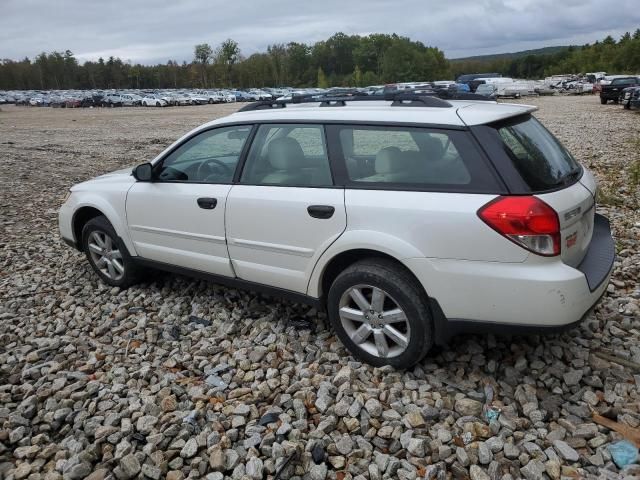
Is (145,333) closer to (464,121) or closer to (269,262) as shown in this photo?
(269,262)

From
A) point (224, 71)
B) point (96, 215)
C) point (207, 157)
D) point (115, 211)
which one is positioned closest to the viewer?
point (207, 157)

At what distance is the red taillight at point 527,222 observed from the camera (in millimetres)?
2857

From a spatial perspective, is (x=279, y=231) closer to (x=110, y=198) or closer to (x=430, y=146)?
(x=430, y=146)

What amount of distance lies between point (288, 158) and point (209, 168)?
823mm

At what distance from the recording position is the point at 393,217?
125 inches

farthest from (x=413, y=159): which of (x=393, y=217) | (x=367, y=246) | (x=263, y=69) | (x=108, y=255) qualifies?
(x=263, y=69)

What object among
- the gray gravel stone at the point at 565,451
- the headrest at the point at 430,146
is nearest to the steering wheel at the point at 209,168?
the headrest at the point at 430,146

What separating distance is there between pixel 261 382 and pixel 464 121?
6.85 ft

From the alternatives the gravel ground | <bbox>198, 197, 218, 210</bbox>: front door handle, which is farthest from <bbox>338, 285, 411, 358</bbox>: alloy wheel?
<bbox>198, 197, 218, 210</bbox>: front door handle

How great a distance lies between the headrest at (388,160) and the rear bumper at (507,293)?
0.62 metres

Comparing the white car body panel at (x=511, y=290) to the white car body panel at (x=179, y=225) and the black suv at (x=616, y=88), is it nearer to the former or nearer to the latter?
the white car body panel at (x=179, y=225)

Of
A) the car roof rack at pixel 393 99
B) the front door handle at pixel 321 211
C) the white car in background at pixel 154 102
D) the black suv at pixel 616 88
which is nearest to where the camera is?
the front door handle at pixel 321 211

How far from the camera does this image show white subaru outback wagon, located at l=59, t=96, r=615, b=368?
293cm

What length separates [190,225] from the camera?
168 inches
